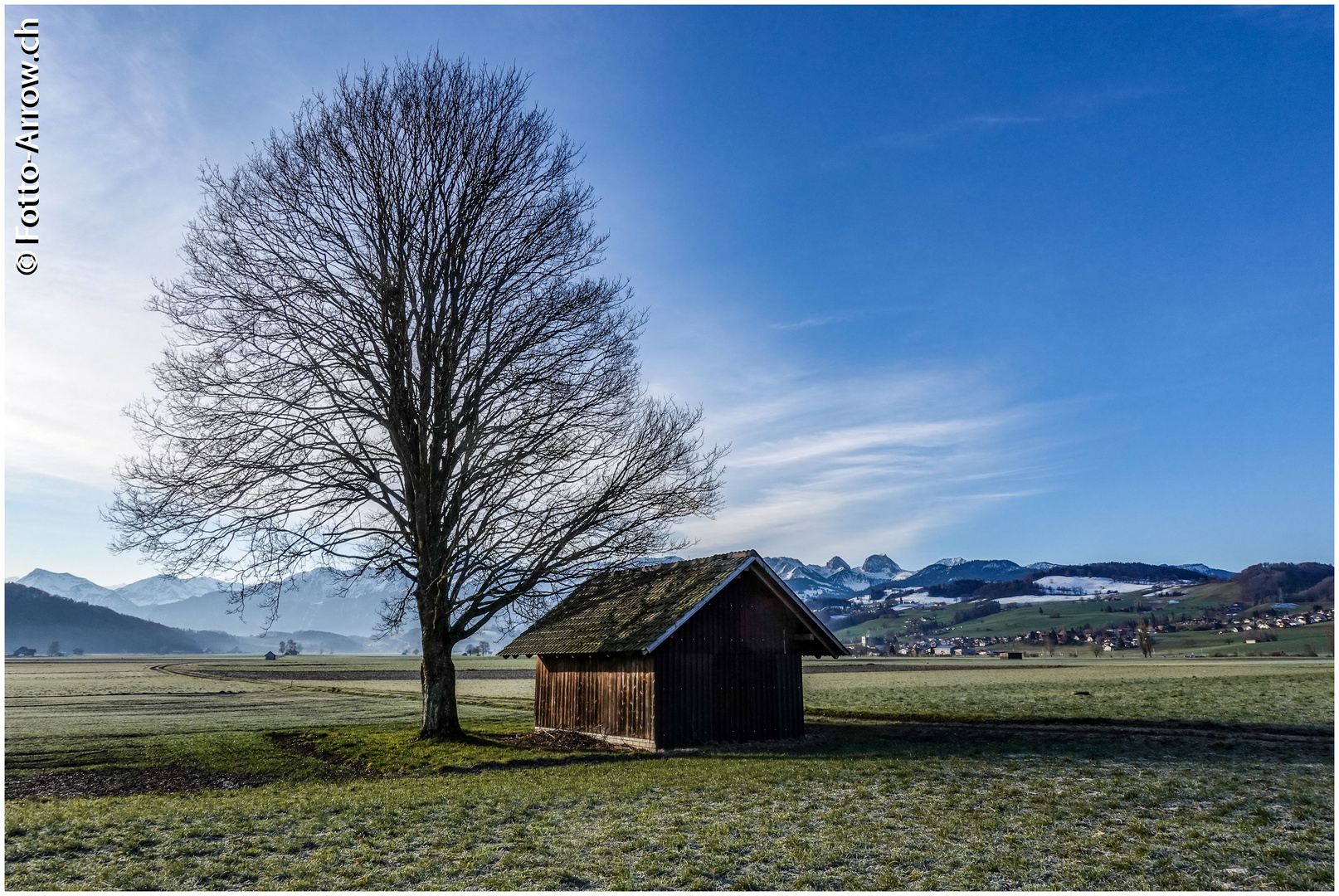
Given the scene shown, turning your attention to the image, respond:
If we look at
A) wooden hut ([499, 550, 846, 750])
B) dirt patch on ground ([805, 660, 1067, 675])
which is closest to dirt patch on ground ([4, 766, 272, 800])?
wooden hut ([499, 550, 846, 750])

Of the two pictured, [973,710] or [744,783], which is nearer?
[744,783]

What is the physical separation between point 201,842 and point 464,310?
17017 mm

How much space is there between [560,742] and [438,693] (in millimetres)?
4329

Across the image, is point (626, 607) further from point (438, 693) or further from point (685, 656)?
point (438, 693)

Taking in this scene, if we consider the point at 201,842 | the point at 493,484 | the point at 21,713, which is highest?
the point at 493,484

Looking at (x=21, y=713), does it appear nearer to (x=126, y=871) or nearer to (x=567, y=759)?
(x=567, y=759)

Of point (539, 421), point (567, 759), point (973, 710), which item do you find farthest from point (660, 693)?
point (973, 710)

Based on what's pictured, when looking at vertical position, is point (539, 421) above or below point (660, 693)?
above

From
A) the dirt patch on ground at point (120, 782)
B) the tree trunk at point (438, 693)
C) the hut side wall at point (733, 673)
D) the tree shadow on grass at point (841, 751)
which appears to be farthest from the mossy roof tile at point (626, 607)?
the dirt patch on ground at point (120, 782)

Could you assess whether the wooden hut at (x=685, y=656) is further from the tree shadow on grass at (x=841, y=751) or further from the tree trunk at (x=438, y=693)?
the tree trunk at (x=438, y=693)

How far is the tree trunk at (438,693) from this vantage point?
85.6ft

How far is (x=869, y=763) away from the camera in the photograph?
21016 mm

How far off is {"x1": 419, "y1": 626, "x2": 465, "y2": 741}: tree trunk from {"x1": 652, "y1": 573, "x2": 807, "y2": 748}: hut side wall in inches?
265

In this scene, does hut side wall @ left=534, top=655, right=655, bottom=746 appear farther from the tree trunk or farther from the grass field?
the tree trunk
